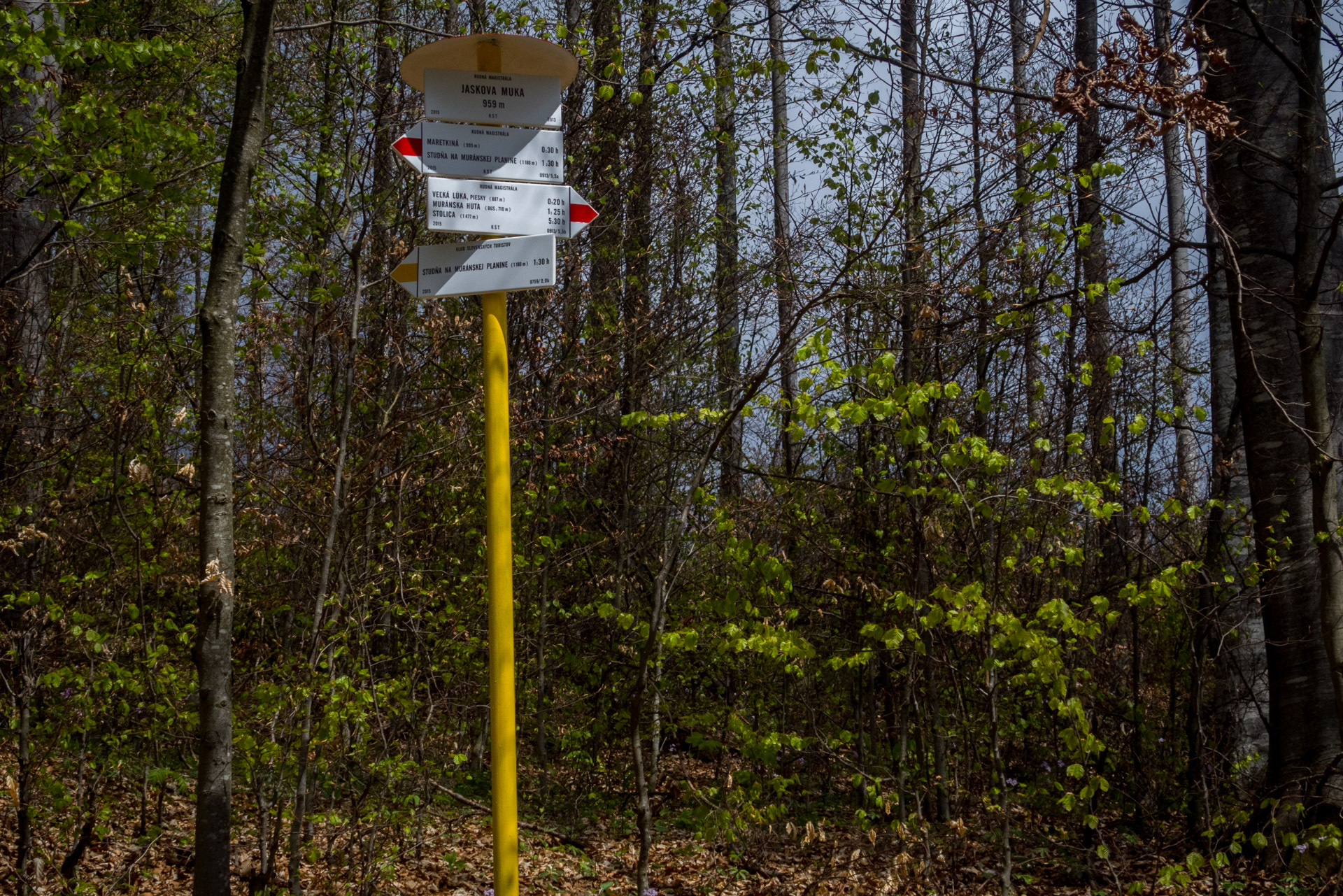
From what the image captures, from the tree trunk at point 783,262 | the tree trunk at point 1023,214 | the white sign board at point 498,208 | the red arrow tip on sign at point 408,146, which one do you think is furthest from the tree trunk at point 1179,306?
the red arrow tip on sign at point 408,146

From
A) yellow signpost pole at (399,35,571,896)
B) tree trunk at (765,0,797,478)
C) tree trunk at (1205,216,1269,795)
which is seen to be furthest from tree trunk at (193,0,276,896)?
tree trunk at (1205,216,1269,795)

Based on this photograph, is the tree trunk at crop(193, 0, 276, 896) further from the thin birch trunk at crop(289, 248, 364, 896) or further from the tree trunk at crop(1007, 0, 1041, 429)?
the tree trunk at crop(1007, 0, 1041, 429)

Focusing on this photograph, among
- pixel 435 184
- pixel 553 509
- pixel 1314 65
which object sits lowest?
pixel 553 509

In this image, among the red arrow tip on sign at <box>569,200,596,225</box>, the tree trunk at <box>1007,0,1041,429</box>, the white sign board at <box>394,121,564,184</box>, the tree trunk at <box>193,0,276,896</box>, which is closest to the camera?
the white sign board at <box>394,121,564,184</box>

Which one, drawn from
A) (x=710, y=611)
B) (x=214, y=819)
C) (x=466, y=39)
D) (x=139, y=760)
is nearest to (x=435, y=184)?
(x=466, y=39)

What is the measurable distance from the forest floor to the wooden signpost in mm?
2298

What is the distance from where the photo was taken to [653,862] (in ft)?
19.9

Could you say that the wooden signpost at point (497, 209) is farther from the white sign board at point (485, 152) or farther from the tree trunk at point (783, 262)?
the tree trunk at point (783, 262)

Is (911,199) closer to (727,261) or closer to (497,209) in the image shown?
(727,261)

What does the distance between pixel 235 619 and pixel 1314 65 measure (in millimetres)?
6659

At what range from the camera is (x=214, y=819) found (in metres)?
3.48

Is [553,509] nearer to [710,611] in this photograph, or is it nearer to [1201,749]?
[710,611]

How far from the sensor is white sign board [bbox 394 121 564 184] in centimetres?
281

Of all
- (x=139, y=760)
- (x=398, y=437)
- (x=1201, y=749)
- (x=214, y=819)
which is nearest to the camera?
(x=214, y=819)
